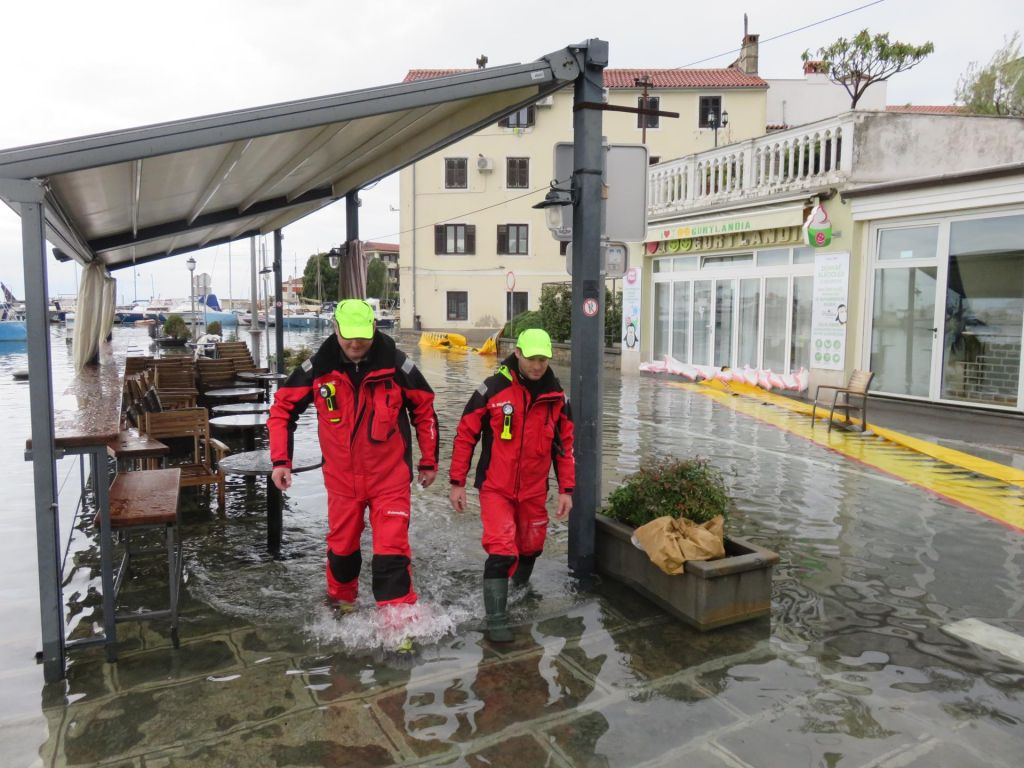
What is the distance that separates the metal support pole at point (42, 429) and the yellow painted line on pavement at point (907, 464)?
7289 mm

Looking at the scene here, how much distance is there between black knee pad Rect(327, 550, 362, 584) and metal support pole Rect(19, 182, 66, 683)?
1432 mm

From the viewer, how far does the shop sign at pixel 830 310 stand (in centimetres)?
1374

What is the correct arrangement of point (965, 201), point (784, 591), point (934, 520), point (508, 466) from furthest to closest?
point (965, 201), point (934, 520), point (784, 591), point (508, 466)

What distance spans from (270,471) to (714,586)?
126 inches

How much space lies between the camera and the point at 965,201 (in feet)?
38.3

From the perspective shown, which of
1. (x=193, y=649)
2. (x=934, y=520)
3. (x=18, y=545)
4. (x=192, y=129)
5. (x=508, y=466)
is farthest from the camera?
(x=934, y=520)

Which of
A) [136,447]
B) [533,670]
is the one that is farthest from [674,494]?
[136,447]

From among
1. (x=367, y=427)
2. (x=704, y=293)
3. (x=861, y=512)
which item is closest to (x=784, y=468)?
(x=861, y=512)

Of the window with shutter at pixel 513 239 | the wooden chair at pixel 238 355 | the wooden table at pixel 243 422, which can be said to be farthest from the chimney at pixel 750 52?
the wooden table at pixel 243 422

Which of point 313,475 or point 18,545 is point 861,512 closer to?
point 313,475

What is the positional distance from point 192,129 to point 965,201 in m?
11.3

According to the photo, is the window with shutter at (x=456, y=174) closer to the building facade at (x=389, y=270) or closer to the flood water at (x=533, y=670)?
the flood water at (x=533, y=670)

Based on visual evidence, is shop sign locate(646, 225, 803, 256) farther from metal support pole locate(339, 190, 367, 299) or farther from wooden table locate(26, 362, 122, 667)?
wooden table locate(26, 362, 122, 667)

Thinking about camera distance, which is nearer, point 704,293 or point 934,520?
point 934,520
